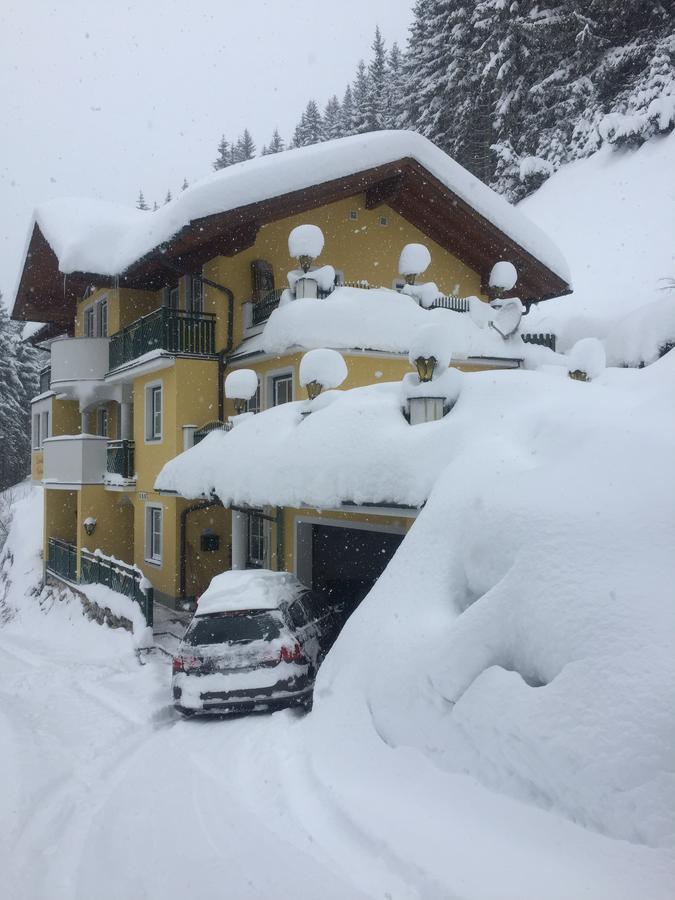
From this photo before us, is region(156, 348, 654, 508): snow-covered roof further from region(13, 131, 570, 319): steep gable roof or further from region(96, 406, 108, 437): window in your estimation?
region(96, 406, 108, 437): window

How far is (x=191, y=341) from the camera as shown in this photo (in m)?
16.2

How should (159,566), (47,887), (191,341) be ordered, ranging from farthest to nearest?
1. (159,566)
2. (191,341)
3. (47,887)

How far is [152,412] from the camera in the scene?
1819 cm

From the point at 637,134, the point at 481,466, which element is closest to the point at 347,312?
the point at 481,466

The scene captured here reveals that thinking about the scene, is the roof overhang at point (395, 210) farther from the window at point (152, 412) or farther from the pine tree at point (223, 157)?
the pine tree at point (223, 157)

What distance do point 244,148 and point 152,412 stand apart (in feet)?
220

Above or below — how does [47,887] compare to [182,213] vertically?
below

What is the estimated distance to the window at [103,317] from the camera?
846 inches

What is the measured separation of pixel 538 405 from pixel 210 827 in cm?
533

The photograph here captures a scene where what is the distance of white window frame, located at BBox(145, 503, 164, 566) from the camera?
1810cm

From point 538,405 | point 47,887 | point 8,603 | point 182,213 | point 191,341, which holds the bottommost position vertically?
point 8,603

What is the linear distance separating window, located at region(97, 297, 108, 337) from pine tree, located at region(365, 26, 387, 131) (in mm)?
32559

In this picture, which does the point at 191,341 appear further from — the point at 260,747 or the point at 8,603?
the point at 8,603

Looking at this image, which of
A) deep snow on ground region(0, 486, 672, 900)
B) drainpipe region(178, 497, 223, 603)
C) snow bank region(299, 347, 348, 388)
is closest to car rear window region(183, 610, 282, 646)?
deep snow on ground region(0, 486, 672, 900)
